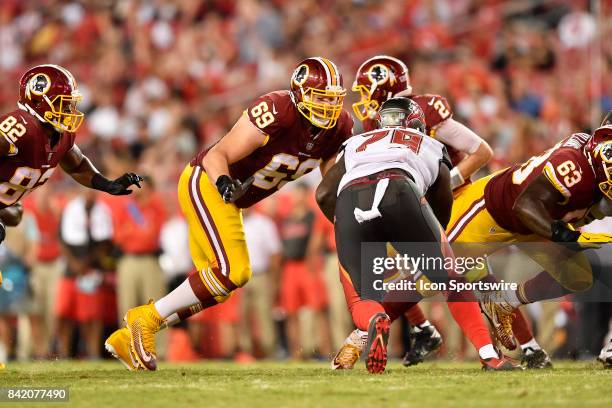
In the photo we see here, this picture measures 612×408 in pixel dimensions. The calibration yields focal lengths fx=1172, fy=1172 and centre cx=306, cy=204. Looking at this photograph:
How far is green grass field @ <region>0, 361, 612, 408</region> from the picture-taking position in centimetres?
584

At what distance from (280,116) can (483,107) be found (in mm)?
6389

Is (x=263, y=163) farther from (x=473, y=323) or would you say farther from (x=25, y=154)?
(x=473, y=323)

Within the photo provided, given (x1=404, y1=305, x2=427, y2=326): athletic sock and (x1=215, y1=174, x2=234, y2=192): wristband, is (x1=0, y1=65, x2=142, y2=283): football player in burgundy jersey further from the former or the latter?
(x1=404, y1=305, x2=427, y2=326): athletic sock

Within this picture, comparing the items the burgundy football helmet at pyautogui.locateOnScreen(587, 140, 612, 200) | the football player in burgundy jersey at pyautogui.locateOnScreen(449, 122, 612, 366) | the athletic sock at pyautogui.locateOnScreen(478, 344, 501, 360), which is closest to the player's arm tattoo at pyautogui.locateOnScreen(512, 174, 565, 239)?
the football player in burgundy jersey at pyautogui.locateOnScreen(449, 122, 612, 366)

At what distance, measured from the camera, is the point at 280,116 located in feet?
26.0

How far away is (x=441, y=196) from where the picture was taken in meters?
7.44

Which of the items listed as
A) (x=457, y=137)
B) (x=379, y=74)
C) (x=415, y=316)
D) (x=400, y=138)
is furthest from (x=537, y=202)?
(x=379, y=74)

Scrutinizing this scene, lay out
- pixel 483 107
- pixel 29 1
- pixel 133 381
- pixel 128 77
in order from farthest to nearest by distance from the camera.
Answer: pixel 29 1 → pixel 128 77 → pixel 483 107 → pixel 133 381

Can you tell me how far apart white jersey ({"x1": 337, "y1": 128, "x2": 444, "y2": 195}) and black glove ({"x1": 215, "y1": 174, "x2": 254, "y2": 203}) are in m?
0.70

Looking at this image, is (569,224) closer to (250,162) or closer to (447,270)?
(447,270)

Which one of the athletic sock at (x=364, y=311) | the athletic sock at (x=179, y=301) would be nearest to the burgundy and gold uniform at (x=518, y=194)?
the athletic sock at (x=364, y=311)

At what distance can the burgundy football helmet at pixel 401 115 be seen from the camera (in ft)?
24.9

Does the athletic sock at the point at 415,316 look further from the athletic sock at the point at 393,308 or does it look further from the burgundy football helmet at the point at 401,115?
the burgundy football helmet at the point at 401,115

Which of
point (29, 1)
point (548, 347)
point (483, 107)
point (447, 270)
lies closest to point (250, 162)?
point (447, 270)
